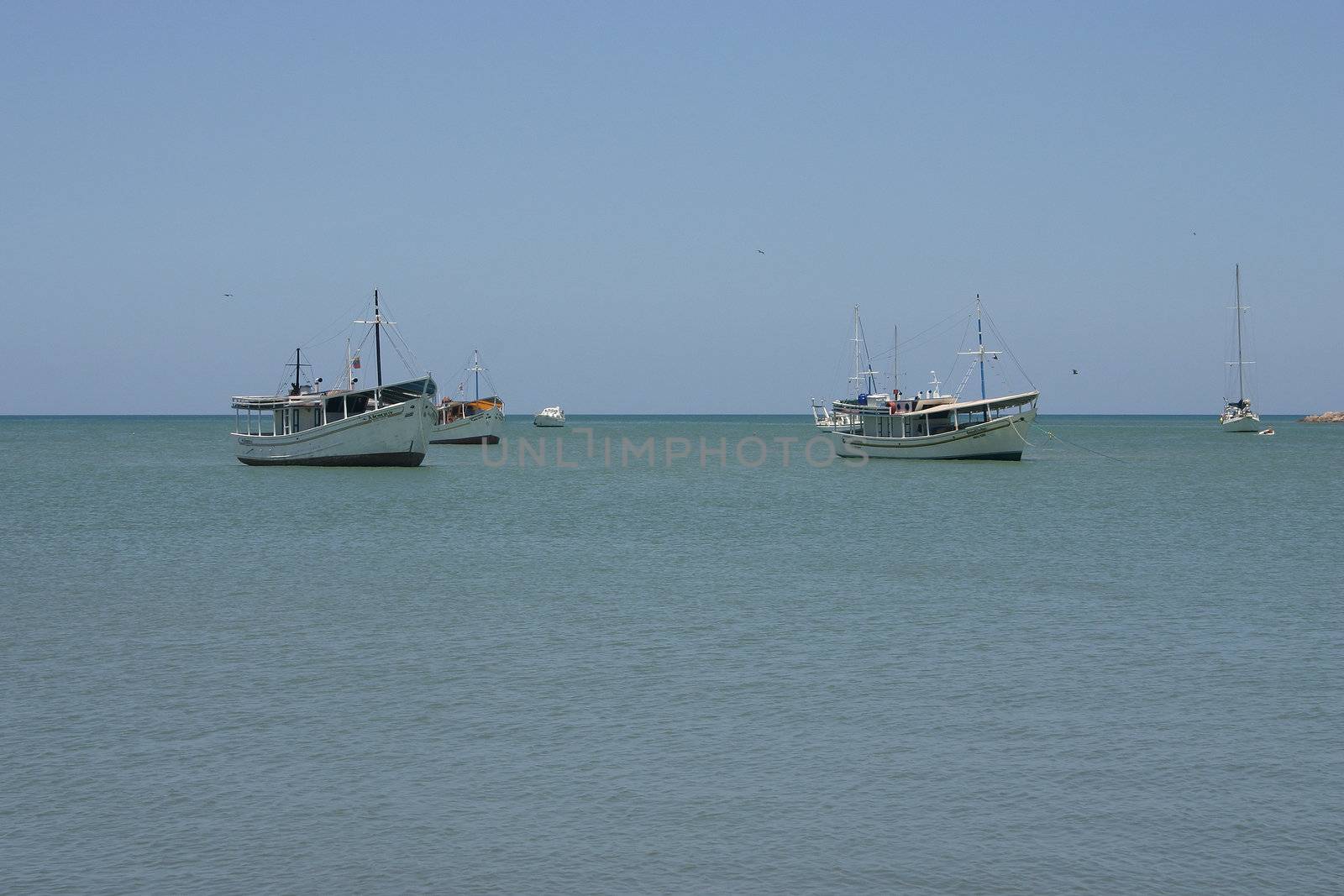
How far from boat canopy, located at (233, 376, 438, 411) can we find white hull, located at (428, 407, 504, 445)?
156 ft

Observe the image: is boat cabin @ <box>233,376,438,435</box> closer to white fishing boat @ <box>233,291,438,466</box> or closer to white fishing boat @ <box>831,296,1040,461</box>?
white fishing boat @ <box>233,291,438,466</box>

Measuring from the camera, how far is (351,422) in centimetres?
6656

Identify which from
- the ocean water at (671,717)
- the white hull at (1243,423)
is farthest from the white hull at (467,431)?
the white hull at (1243,423)

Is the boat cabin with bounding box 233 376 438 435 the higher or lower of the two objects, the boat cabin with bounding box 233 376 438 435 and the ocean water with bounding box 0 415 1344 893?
the higher

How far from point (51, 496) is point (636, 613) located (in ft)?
141

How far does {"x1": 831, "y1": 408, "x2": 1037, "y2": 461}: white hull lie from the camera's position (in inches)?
3120

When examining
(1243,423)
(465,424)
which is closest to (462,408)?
(465,424)

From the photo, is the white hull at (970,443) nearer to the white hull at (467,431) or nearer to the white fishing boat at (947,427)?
the white fishing boat at (947,427)

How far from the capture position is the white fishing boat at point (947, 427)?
259ft

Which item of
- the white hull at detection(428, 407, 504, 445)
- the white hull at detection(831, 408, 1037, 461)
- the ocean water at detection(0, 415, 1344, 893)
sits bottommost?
the ocean water at detection(0, 415, 1344, 893)

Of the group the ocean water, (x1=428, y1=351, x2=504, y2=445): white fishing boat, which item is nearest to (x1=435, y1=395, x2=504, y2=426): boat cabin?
(x1=428, y1=351, x2=504, y2=445): white fishing boat

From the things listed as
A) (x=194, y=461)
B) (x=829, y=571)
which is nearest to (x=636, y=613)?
(x=829, y=571)

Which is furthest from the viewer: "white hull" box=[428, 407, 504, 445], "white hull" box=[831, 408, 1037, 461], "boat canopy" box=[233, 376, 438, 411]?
"white hull" box=[428, 407, 504, 445]

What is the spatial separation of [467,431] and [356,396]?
51.9 meters
